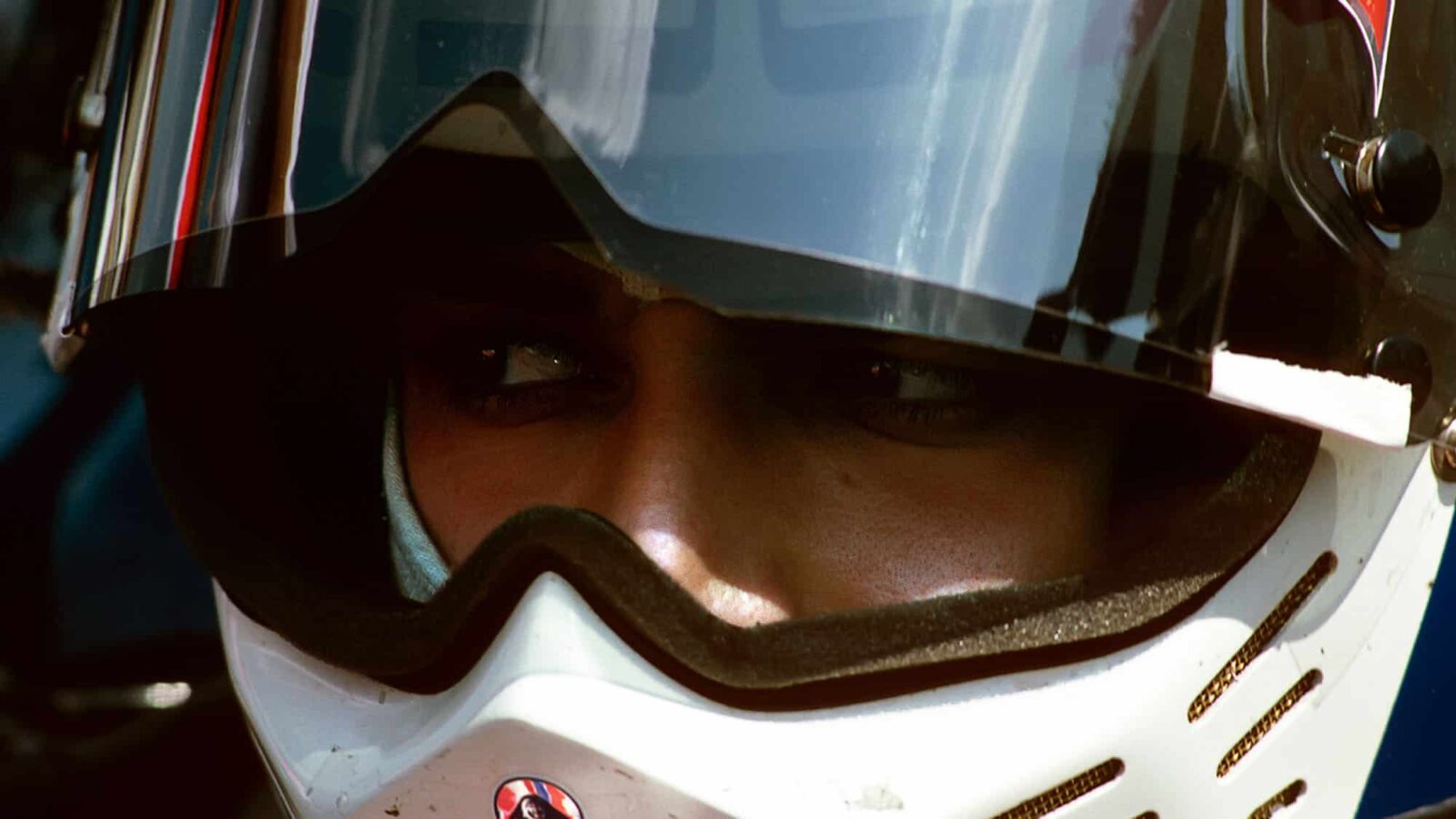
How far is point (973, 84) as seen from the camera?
847 mm

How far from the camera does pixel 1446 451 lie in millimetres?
968

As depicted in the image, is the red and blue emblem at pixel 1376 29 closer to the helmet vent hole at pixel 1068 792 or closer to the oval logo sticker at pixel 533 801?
the helmet vent hole at pixel 1068 792

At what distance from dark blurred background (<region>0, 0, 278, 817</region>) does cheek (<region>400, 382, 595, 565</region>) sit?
Result: 51 centimetres

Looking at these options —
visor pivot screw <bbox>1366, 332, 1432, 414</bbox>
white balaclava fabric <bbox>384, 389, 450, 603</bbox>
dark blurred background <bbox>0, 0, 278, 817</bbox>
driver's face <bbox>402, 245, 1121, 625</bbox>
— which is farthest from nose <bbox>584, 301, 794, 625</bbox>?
dark blurred background <bbox>0, 0, 278, 817</bbox>

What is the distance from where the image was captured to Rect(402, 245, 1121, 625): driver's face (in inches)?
36.9

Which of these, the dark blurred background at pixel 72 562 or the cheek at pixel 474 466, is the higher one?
the cheek at pixel 474 466

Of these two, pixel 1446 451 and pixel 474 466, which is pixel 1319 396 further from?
pixel 474 466

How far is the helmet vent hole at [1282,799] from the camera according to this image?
36.9 inches

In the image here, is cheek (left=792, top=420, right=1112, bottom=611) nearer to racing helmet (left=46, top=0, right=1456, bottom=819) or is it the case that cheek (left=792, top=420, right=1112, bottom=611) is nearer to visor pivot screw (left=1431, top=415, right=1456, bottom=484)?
racing helmet (left=46, top=0, right=1456, bottom=819)

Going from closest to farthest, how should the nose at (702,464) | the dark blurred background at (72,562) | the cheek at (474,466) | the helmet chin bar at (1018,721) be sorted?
the helmet chin bar at (1018,721) → the nose at (702,464) → the cheek at (474,466) → the dark blurred background at (72,562)

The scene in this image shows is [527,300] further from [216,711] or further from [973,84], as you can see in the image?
[216,711]

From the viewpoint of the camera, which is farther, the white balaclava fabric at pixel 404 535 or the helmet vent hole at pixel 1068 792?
the white balaclava fabric at pixel 404 535

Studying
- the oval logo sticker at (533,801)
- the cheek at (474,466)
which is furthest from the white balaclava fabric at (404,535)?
the oval logo sticker at (533,801)

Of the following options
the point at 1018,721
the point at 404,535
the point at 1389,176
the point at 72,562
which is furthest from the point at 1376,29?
the point at 72,562
